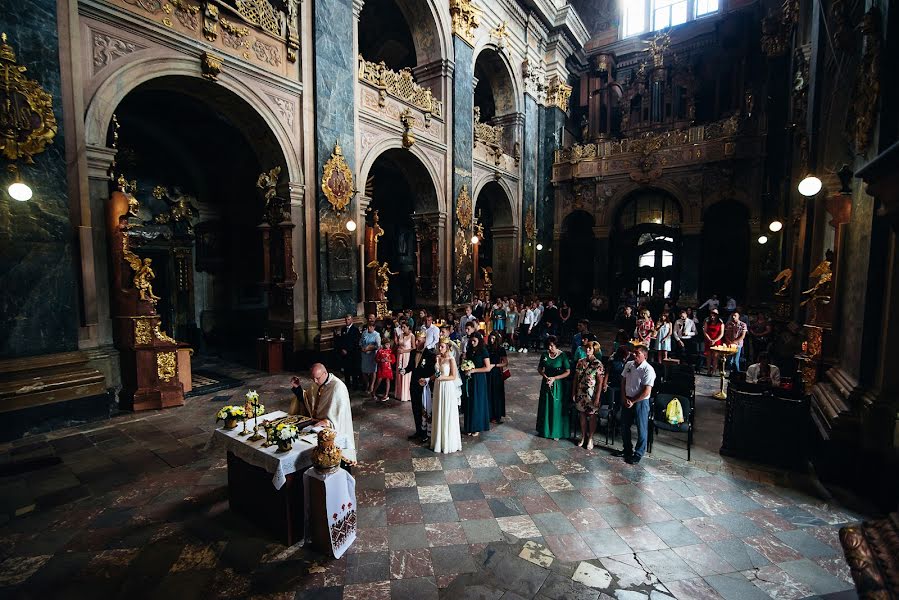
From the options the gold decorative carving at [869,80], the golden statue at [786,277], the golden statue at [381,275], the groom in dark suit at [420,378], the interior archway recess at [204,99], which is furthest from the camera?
the golden statue at [381,275]

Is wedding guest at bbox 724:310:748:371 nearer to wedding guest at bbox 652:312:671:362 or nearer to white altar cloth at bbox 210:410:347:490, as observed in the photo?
wedding guest at bbox 652:312:671:362

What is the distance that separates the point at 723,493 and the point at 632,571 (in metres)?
2.07

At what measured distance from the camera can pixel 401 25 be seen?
15.9 meters

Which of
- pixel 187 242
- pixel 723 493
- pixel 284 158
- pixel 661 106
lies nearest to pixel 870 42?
pixel 723 493

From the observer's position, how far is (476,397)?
6.40 m

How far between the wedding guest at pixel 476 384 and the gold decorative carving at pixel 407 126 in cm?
841

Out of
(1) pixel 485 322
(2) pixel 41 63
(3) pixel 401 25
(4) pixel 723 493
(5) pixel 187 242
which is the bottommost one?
(4) pixel 723 493

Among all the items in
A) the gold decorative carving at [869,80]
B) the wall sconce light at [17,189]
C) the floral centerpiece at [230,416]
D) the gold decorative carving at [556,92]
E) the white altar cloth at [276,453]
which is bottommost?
the white altar cloth at [276,453]

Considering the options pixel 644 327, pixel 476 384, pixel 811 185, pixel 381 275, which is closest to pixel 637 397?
pixel 476 384

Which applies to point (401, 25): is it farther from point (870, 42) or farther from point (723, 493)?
point (723, 493)

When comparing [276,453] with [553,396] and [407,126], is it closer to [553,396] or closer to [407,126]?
[553,396]

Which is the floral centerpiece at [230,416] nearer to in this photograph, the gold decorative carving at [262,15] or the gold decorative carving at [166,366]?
the gold decorative carving at [166,366]

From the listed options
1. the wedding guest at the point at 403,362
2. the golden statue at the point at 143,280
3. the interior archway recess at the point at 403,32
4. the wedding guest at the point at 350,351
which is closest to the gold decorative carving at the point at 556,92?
the interior archway recess at the point at 403,32

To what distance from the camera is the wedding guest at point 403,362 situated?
8250 millimetres
